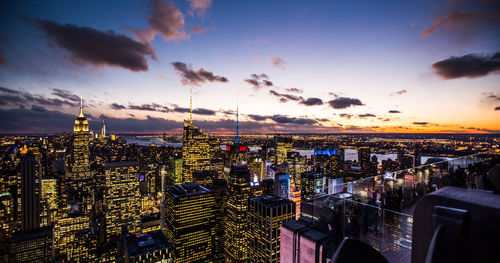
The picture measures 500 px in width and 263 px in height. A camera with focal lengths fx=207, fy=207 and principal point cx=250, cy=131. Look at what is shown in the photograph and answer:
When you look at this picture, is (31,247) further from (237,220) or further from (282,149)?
(282,149)

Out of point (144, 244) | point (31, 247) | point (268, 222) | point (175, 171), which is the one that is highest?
point (268, 222)

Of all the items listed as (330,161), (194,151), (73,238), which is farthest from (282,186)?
(73,238)

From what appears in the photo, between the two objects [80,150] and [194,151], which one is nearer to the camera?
Answer: [80,150]

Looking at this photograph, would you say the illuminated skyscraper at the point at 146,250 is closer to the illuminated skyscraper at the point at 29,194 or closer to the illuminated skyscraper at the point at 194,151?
the illuminated skyscraper at the point at 29,194

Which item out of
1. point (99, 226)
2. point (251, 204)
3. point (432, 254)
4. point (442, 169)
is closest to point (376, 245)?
point (432, 254)

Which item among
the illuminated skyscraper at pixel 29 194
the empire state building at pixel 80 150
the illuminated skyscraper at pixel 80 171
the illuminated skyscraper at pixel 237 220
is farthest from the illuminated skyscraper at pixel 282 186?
the empire state building at pixel 80 150

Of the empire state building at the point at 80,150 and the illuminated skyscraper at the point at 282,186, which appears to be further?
the empire state building at the point at 80,150
